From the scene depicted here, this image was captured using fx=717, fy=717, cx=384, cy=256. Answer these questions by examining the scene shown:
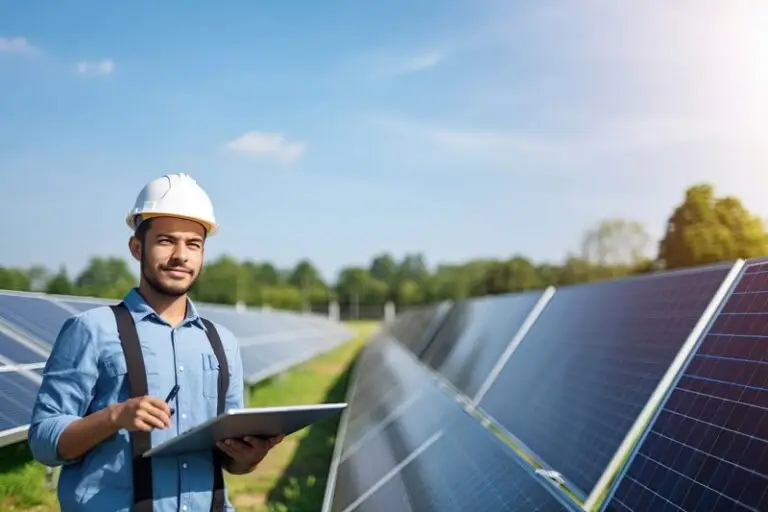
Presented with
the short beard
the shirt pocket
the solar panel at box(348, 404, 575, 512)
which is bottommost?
the solar panel at box(348, 404, 575, 512)

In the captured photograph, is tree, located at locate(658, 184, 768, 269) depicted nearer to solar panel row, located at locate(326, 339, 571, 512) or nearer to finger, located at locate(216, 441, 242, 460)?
solar panel row, located at locate(326, 339, 571, 512)

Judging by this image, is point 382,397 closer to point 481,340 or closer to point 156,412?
point 481,340

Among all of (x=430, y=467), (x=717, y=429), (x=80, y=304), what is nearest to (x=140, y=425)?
(x=717, y=429)

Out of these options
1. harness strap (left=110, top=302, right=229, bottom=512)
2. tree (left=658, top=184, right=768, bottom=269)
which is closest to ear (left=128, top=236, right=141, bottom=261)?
harness strap (left=110, top=302, right=229, bottom=512)

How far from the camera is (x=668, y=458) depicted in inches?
129

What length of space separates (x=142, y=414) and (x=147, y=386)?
0.33 metres

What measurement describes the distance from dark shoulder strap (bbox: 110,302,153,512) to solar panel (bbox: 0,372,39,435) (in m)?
3.22

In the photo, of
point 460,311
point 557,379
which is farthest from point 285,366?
point 557,379

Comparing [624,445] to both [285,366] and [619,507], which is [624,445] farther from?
[285,366]

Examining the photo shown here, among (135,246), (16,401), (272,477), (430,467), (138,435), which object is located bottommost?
(272,477)

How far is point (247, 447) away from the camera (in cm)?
275

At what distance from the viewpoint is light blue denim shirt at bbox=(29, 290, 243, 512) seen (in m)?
2.64

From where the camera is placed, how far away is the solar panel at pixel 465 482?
3.77 metres

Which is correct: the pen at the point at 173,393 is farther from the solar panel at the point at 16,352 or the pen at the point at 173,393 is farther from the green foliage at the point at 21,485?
the solar panel at the point at 16,352
